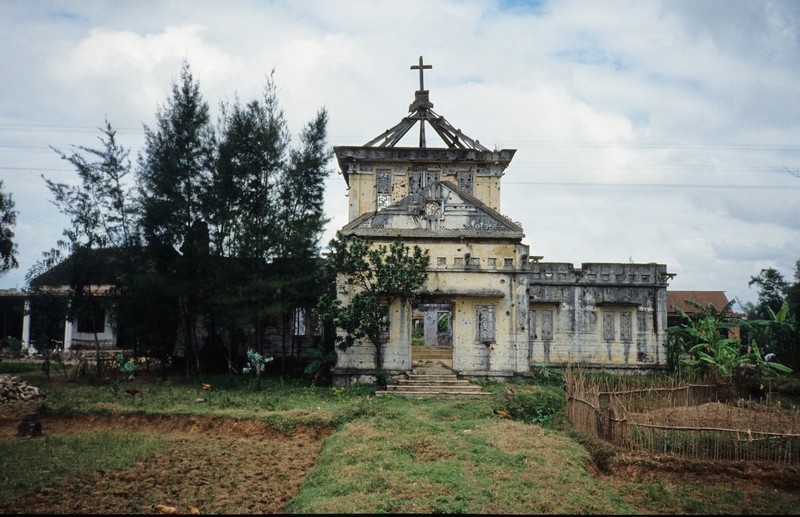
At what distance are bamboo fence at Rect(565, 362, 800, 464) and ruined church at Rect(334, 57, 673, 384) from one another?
17.2 ft

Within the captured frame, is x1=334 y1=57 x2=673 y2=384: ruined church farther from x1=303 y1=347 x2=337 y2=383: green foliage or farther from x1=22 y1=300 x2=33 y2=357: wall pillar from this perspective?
x1=22 y1=300 x2=33 y2=357: wall pillar

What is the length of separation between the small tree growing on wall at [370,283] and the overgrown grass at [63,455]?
6527 mm

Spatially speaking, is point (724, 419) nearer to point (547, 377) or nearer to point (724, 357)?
point (724, 357)

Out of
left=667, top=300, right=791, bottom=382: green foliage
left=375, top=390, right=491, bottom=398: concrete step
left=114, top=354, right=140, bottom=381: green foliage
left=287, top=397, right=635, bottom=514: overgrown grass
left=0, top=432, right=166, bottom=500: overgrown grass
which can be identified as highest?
left=667, top=300, right=791, bottom=382: green foliage

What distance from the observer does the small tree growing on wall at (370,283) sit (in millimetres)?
18562

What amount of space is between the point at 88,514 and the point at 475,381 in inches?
512

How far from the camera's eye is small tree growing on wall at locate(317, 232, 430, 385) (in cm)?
1856

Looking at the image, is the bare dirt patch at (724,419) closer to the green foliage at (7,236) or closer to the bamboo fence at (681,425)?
the bamboo fence at (681,425)

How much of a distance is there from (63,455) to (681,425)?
1276 centimetres

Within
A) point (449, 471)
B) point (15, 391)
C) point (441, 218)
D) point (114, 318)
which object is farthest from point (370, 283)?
point (15, 391)

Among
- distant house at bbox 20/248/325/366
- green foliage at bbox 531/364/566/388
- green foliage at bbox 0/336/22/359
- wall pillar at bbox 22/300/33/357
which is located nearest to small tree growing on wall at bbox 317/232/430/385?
distant house at bbox 20/248/325/366

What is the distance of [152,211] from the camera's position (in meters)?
20.5

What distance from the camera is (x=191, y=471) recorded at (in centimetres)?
1119

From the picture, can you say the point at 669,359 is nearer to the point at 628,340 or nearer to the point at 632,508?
the point at 628,340
